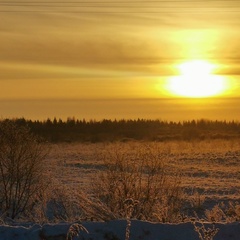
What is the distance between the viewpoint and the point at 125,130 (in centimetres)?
10225

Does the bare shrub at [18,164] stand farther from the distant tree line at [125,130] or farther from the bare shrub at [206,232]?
the distant tree line at [125,130]

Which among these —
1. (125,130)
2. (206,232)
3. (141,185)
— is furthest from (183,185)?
(125,130)

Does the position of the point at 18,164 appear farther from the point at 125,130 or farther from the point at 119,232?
the point at 125,130

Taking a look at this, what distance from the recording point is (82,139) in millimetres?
82312

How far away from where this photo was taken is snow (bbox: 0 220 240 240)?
10.6 metres

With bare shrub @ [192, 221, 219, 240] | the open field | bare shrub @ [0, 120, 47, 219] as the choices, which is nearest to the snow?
bare shrub @ [192, 221, 219, 240]

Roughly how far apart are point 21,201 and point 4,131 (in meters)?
2.39

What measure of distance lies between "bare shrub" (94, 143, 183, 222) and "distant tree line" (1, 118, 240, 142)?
2336 inches

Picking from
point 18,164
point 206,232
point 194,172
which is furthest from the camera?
point 194,172

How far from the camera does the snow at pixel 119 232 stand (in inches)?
417

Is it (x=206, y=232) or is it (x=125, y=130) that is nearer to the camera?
(x=206, y=232)

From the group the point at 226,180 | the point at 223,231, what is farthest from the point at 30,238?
the point at 226,180

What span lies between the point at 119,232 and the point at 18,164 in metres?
11.7

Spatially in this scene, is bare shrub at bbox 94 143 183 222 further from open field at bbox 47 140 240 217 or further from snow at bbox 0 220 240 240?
snow at bbox 0 220 240 240
